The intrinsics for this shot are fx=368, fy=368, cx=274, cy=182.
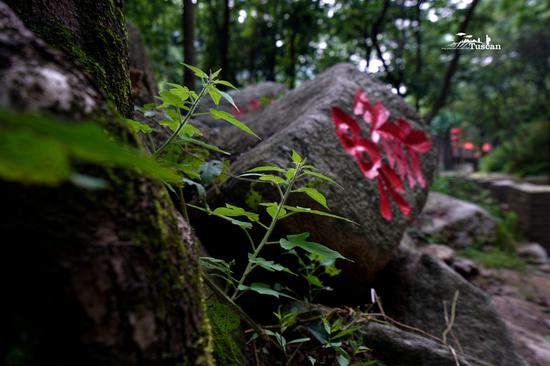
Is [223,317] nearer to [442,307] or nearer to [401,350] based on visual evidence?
[401,350]

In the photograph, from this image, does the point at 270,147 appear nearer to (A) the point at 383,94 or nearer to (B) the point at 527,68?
(A) the point at 383,94

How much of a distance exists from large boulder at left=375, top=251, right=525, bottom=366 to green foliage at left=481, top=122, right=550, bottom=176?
8939 millimetres

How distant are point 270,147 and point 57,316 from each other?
1291 mm

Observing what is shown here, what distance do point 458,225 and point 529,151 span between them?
6.91m

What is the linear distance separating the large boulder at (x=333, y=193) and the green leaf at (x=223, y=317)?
0.61 meters

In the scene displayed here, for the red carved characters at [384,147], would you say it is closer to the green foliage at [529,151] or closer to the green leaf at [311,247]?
the green leaf at [311,247]

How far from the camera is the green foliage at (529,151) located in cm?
929

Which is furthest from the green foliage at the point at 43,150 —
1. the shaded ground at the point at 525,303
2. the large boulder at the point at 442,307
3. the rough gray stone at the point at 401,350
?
the shaded ground at the point at 525,303

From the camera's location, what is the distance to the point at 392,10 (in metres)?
5.38

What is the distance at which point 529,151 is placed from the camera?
9656mm

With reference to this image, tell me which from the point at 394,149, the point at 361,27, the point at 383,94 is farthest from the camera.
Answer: the point at 361,27

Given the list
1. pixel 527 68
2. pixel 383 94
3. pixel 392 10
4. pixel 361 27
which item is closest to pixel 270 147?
pixel 383 94

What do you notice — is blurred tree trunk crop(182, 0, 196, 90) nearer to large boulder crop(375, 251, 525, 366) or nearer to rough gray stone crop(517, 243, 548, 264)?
large boulder crop(375, 251, 525, 366)

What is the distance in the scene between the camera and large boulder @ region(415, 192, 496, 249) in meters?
4.38
